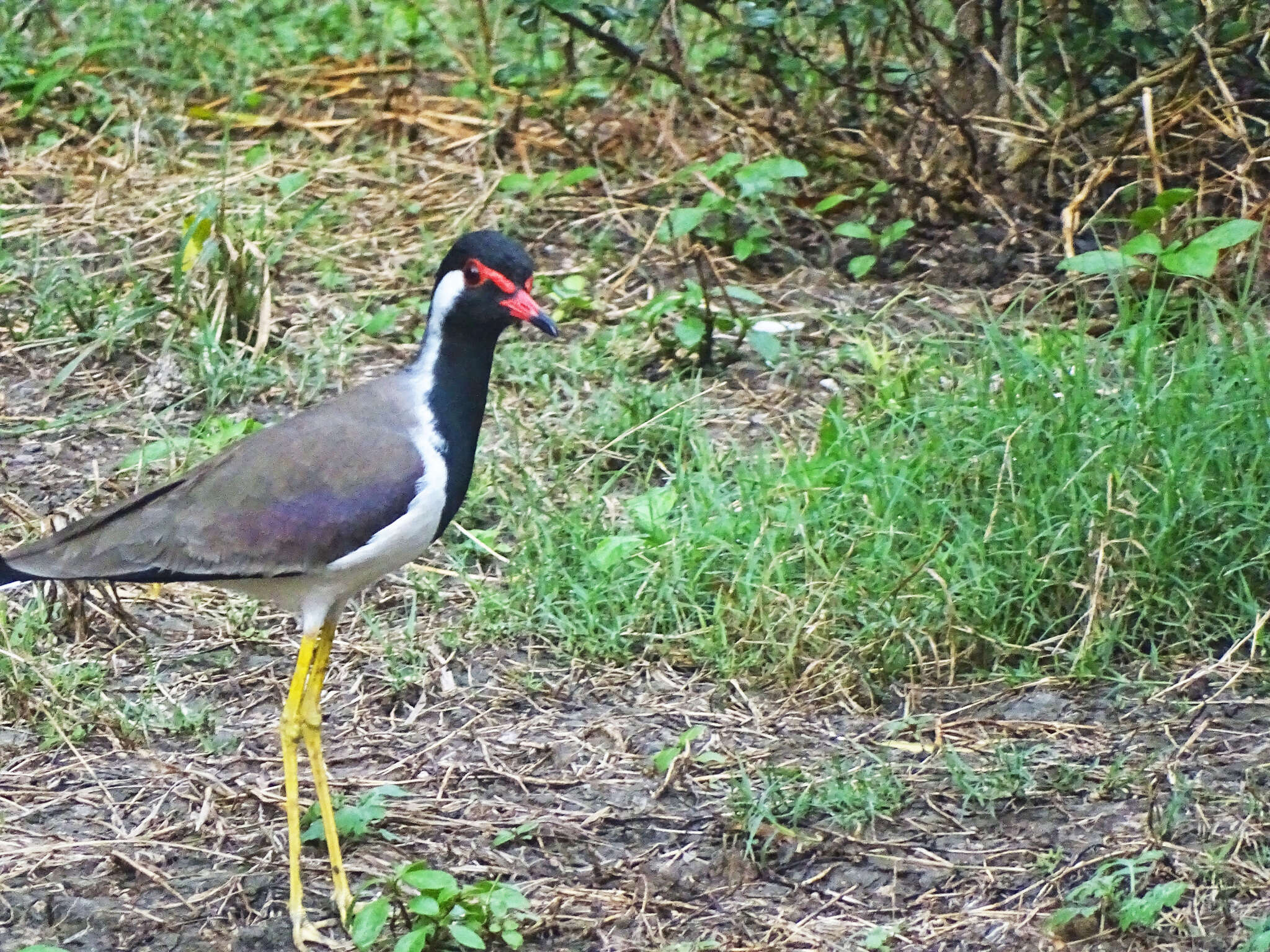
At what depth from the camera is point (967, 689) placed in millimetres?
4375

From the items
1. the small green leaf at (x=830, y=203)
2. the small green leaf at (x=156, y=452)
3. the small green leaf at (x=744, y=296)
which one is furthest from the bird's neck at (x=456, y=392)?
the small green leaf at (x=830, y=203)

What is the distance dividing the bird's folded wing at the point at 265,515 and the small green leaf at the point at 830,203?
3165 millimetres

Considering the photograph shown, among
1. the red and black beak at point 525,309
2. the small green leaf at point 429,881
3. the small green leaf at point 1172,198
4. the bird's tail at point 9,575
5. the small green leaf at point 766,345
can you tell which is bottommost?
the small green leaf at point 429,881

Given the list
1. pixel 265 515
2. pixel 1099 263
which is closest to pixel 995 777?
pixel 265 515

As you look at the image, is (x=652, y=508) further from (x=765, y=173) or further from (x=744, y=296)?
(x=765, y=173)

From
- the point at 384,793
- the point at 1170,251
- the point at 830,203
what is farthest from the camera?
the point at 830,203

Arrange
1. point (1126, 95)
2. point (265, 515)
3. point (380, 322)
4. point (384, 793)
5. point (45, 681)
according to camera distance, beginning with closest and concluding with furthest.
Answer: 1. point (265, 515)
2. point (384, 793)
3. point (45, 681)
4. point (1126, 95)
5. point (380, 322)

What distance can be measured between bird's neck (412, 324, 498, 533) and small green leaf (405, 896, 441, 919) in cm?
81

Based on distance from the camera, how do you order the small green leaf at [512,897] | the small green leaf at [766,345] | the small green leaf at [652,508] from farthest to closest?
the small green leaf at [766,345] → the small green leaf at [652,508] → the small green leaf at [512,897]

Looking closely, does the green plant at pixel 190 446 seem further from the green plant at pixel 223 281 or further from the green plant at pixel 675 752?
the green plant at pixel 675 752

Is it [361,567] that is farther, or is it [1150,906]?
[361,567]

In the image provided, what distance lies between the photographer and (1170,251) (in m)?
5.52

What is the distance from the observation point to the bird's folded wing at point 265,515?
145 inches

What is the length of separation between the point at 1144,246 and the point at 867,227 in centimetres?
131
